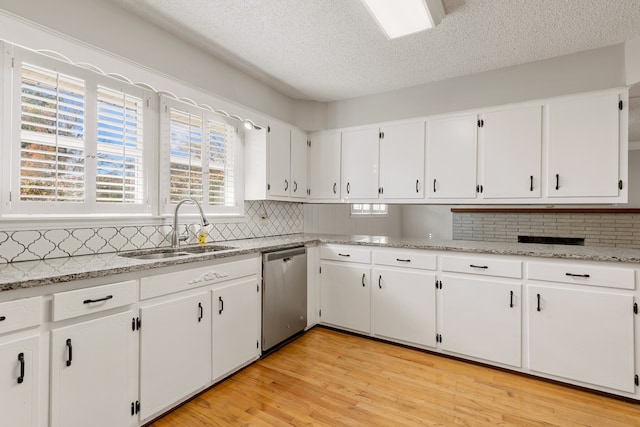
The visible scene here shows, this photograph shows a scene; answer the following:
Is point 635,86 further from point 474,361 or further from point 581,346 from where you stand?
point 474,361

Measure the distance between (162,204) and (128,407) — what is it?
138 cm

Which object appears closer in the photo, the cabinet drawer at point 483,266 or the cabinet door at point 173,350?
the cabinet door at point 173,350

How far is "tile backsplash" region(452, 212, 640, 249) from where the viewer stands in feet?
16.8

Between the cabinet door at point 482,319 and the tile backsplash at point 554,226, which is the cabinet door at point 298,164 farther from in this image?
the tile backsplash at point 554,226

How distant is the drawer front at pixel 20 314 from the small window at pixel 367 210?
3.62 meters

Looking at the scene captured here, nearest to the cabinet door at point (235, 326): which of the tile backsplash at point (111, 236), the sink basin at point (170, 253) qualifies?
the sink basin at point (170, 253)

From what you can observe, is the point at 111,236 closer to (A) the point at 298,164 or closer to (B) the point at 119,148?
(B) the point at 119,148

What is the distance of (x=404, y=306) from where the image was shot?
9.30 feet

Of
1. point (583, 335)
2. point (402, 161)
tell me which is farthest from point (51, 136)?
point (583, 335)

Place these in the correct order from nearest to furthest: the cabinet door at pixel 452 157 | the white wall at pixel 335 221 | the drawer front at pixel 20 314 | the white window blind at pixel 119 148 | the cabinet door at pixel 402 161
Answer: the drawer front at pixel 20 314
the white window blind at pixel 119 148
the cabinet door at pixel 452 157
the cabinet door at pixel 402 161
the white wall at pixel 335 221

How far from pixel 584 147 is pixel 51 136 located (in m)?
3.78

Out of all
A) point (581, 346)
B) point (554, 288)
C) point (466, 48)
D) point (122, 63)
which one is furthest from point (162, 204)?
point (581, 346)

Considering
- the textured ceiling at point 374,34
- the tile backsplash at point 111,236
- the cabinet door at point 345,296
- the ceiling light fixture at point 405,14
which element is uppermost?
the textured ceiling at point 374,34

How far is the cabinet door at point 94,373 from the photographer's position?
141 centimetres
